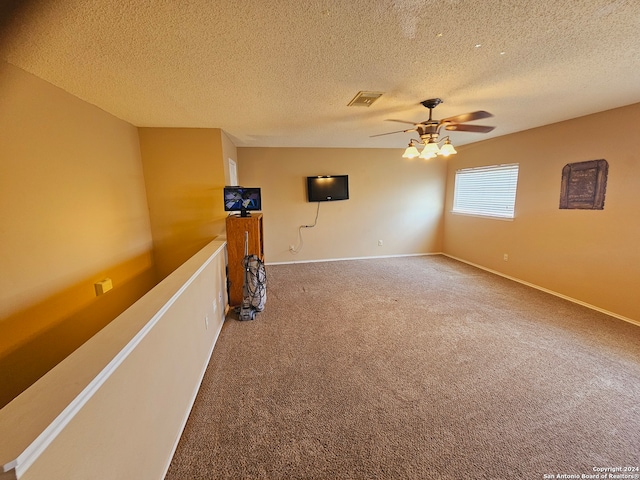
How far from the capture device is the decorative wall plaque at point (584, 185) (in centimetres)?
311

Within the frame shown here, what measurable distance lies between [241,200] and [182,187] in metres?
0.95

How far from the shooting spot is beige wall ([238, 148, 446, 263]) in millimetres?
5172

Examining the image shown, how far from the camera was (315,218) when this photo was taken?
5457mm

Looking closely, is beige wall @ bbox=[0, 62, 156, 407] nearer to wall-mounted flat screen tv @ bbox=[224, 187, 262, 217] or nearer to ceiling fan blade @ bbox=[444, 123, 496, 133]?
wall-mounted flat screen tv @ bbox=[224, 187, 262, 217]

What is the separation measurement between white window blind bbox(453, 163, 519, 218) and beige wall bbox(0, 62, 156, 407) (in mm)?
5651

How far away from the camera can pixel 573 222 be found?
343cm

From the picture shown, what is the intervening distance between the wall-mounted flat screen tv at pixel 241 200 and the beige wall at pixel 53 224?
1.15 meters

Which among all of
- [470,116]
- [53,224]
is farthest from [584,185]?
[53,224]

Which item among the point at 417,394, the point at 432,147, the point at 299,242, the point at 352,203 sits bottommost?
the point at 417,394

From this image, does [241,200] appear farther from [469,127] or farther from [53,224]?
[469,127]

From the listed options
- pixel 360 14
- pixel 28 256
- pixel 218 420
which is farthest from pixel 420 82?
pixel 28 256

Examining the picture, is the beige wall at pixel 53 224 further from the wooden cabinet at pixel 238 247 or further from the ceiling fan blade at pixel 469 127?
the ceiling fan blade at pixel 469 127

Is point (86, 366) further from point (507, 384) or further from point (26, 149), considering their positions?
point (507, 384)

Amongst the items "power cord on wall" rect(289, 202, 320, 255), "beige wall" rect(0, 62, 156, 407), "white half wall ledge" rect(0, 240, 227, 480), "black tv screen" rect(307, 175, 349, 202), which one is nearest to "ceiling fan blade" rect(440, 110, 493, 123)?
"white half wall ledge" rect(0, 240, 227, 480)
